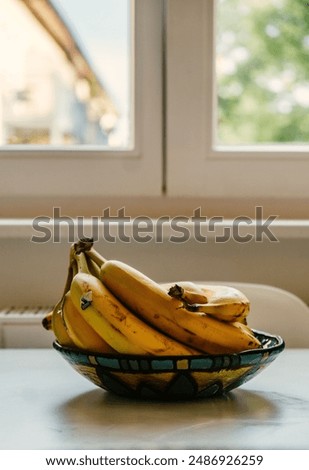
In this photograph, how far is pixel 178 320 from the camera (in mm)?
853

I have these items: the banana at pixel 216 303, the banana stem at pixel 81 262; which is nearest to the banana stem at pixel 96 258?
the banana stem at pixel 81 262

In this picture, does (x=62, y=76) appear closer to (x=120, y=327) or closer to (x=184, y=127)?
(x=184, y=127)

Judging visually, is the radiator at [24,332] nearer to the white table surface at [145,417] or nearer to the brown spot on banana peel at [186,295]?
the white table surface at [145,417]

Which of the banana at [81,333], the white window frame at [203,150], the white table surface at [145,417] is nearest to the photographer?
the white table surface at [145,417]

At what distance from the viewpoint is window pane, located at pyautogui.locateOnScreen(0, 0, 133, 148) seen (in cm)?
171

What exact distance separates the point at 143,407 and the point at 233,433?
0.42ft

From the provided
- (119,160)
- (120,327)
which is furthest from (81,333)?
(119,160)

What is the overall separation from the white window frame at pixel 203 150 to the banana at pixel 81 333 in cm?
81

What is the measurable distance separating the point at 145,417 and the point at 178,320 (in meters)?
0.11

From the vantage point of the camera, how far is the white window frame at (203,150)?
5.40 ft

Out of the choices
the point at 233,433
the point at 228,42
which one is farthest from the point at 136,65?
the point at 233,433

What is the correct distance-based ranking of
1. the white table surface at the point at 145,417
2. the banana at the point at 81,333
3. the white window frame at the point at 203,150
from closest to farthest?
the white table surface at the point at 145,417 → the banana at the point at 81,333 → the white window frame at the point at 203,150

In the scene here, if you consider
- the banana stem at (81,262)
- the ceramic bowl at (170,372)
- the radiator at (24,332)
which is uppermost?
the banana stem at (81,262)

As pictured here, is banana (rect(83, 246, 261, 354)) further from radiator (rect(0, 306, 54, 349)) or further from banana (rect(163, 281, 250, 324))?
radiator (rect(0, 306, 54, 349))
